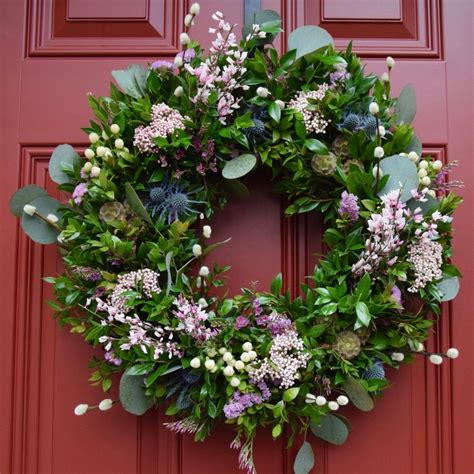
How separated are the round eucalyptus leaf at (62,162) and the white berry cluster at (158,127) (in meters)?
0.15

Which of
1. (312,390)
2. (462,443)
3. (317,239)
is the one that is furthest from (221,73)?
(462,443)

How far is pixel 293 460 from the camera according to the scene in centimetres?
116

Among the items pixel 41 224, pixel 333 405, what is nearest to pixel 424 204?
pixel 333 405

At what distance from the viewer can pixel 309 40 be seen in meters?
1.08

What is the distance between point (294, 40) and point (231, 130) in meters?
0.23

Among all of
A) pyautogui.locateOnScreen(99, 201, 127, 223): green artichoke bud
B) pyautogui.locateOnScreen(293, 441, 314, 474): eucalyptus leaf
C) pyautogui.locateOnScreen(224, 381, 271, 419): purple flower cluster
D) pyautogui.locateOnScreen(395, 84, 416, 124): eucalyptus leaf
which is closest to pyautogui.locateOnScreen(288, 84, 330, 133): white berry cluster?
pyautogui.locateOnScreen(395, 84, 416, 124): eucalyptus leaf

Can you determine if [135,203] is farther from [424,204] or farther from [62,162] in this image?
[424,204]

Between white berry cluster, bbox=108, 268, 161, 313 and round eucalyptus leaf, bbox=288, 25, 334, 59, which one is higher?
round eucalyptus leaf, bbox=288, 25, 334, 59

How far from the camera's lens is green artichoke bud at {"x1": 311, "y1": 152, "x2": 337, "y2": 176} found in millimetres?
1048

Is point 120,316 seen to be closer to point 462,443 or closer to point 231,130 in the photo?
point 231,130

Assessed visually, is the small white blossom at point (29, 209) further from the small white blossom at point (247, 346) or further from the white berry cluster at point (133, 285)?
the small white blossom at point (247, 346)

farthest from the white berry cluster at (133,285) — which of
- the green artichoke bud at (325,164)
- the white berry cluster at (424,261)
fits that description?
the white berry cluster at (424,261)

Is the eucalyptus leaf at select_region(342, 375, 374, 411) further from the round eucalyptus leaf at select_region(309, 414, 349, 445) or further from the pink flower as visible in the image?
the pink flower

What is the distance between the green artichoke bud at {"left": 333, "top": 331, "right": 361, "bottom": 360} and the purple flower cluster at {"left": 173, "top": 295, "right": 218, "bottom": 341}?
230 mm
